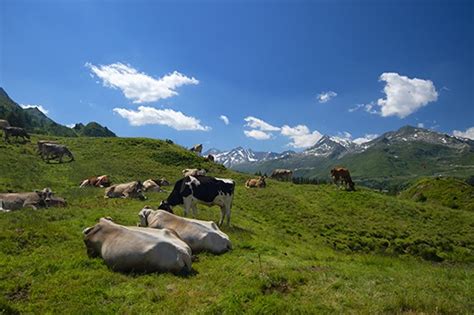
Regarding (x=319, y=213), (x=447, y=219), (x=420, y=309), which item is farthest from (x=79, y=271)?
(x=447, y=219)

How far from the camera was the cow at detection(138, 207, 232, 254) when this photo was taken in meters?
14.0

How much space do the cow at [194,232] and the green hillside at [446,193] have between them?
54.5 metres

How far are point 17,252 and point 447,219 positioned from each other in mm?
38102

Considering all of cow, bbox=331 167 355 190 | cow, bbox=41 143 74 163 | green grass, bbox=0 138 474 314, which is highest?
cow, bbox=331 167 355 190

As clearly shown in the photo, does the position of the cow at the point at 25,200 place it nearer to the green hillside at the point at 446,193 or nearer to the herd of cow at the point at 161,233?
the herd of cow at the point at 161,233

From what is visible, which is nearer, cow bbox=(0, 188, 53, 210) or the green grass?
the green grass

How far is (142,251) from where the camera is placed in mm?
10695

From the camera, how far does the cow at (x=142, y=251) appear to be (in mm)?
10680

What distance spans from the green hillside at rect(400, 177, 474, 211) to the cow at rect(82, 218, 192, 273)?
189ft

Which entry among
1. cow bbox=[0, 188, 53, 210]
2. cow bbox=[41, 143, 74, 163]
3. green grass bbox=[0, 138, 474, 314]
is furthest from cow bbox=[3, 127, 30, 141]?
cow bbox=[0, 188, 53, 210]

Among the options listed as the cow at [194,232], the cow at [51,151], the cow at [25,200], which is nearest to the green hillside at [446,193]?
the cow at [194,232]

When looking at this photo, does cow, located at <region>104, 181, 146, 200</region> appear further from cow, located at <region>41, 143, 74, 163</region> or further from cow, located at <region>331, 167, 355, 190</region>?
cow, located at <region>331, 167, 355, 190</region>

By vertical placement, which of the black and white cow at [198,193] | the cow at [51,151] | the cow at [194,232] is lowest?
the cow at [194,232]

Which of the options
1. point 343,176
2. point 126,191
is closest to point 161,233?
point 126,191
